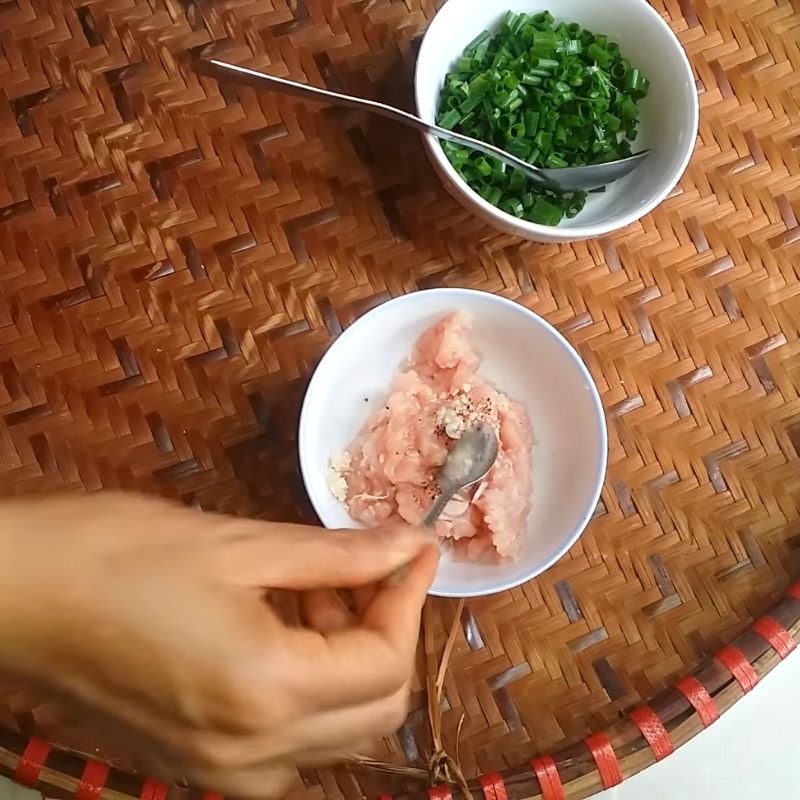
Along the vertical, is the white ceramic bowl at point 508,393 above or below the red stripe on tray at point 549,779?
above

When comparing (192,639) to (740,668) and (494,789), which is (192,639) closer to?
(494,789)

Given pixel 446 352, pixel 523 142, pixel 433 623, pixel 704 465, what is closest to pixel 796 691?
pixel 704 465

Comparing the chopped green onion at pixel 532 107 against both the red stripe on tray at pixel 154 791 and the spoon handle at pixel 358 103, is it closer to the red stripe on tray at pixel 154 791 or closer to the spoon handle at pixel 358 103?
the spoon handle at pixel 358 103

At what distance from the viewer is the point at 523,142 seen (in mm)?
893

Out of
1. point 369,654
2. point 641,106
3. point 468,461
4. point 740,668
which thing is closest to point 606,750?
point 740,668

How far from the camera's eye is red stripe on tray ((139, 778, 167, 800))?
815 millimetres

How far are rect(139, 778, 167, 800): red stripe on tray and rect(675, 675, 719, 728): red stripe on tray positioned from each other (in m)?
0.48

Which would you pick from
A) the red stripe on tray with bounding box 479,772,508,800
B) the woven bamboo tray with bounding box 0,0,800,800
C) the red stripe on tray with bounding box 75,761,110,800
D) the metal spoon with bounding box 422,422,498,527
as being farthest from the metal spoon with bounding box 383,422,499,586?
the red stripe on tray with bounding box 75,761,110,800

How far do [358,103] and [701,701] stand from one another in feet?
2.07

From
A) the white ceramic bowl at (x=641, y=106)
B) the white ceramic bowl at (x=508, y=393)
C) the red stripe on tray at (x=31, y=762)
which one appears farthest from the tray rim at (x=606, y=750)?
the white ceramic bowl at (x=641, y=106)

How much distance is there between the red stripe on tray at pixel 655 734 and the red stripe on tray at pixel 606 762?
3 cm

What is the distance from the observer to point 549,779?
837 millimetres

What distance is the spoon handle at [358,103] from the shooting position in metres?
0.84

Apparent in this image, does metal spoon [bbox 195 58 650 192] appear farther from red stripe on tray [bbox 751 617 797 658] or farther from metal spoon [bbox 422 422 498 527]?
red stripe on tray [bbox 751 617 797 658]
